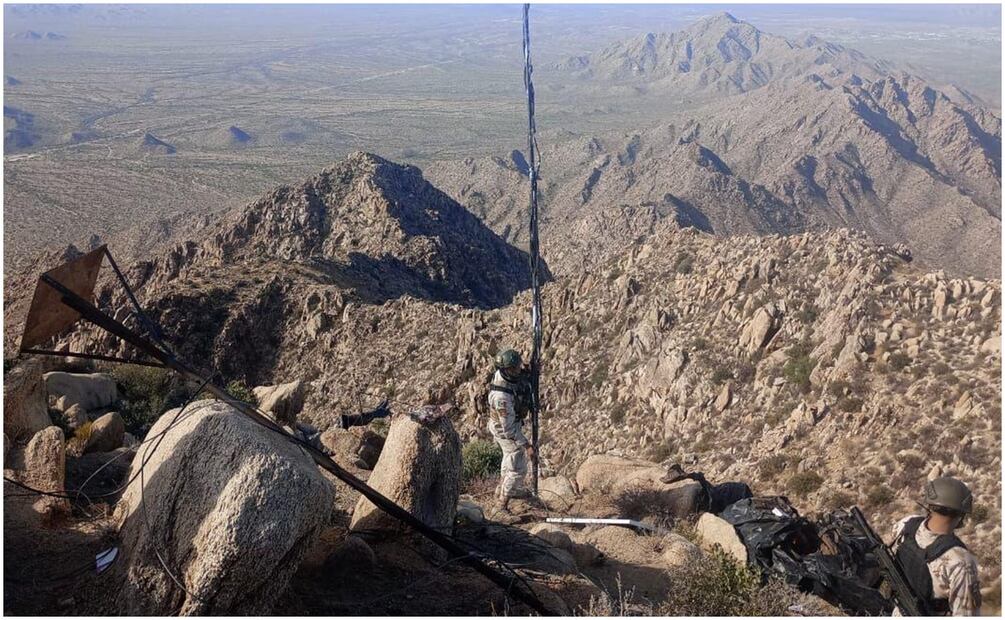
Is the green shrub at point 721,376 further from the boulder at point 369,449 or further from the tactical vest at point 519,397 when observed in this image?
the tactical vest at point 519,397

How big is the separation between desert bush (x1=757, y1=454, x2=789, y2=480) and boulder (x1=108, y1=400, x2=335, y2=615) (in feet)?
32.4

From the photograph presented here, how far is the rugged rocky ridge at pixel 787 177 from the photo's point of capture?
6188 centimetres

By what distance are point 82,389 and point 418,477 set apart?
9720mm

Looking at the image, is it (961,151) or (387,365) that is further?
(961,151)

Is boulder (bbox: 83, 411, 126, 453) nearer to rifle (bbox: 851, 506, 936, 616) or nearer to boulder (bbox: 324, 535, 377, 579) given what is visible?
boulder (bbox: 324, 535, 377, 579)

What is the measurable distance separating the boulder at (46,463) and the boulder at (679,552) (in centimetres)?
632

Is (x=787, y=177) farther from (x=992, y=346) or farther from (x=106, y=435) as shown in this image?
(x=106, y=435)

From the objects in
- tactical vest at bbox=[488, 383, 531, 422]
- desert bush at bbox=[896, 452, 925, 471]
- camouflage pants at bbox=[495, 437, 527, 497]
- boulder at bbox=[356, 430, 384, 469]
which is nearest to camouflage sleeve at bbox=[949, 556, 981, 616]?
tactical vest at bbox=[488, 383, 531, 422]

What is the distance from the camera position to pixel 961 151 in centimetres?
9000

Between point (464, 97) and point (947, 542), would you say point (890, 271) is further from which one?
point (464, 97)

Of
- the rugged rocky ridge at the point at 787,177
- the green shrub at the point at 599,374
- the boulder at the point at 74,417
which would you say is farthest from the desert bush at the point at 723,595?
the rugged rocky ridge at the point at 787,177

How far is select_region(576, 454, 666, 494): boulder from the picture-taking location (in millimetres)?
10852

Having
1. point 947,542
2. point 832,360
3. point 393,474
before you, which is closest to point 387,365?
point 832,360

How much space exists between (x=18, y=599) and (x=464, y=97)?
551 feet
